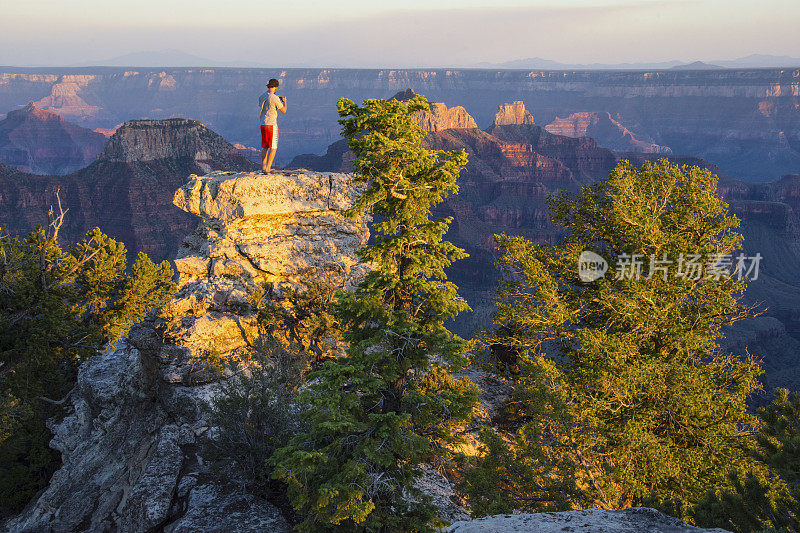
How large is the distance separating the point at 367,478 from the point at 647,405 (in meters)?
8.29

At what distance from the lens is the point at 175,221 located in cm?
10256

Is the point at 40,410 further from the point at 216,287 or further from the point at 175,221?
the point at 175,221

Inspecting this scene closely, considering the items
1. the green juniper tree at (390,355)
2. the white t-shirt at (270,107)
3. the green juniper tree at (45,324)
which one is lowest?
the green juniper tree at (45,324)

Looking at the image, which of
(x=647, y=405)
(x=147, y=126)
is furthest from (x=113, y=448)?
(x=147, y=126)

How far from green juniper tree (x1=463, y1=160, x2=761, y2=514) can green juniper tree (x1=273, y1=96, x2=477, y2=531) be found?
1769 millimetres

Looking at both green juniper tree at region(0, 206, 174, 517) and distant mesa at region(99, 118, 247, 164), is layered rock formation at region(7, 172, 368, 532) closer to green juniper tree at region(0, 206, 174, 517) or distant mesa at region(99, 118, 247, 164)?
green juniper tree at region(0, 206, 174, 517)

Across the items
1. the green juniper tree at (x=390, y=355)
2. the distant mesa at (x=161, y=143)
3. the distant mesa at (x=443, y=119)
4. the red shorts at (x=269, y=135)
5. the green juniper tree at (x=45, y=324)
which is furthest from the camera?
the distant mesa at (x=443, y=119)

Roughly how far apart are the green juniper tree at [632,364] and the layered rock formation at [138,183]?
295 ft

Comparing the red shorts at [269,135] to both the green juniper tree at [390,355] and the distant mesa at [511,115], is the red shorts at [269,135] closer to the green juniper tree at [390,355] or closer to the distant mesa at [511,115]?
the green juniper tree at [390,355]

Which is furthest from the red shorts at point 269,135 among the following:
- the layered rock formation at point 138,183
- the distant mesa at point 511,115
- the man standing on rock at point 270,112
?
the distant mesa at point 511,115

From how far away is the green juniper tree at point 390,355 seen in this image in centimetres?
763

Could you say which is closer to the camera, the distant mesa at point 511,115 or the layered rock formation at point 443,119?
the layered rock formation at point 443,119
